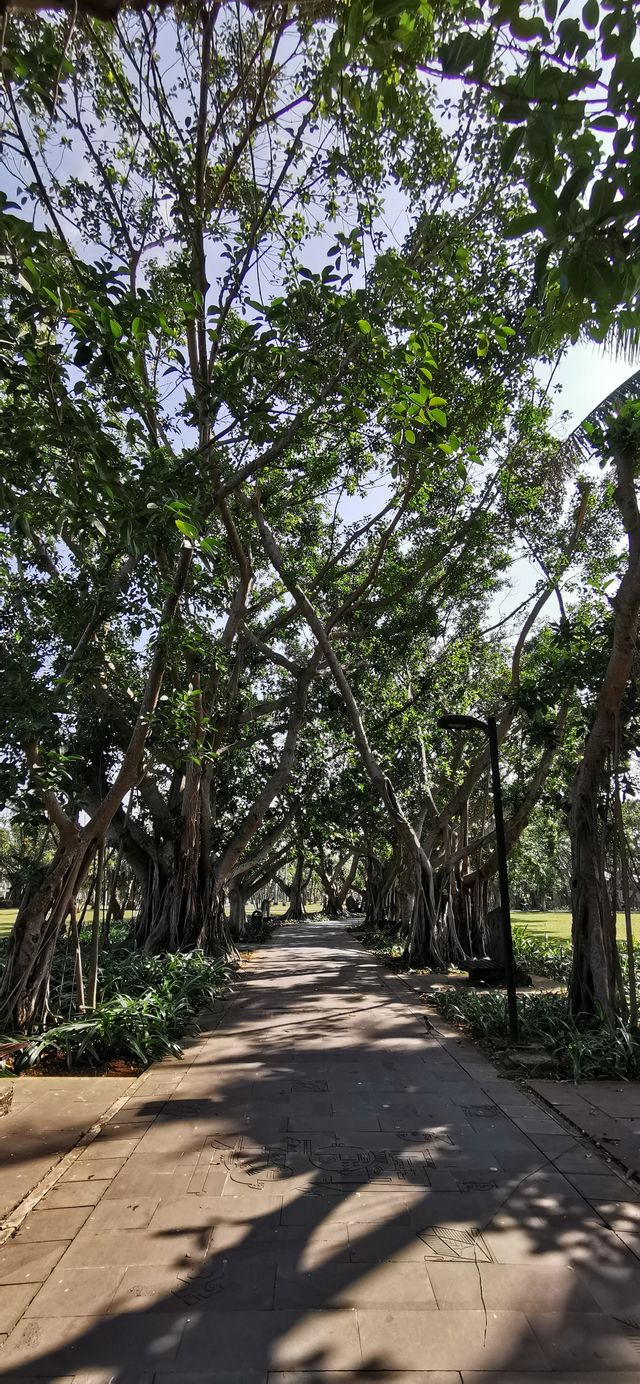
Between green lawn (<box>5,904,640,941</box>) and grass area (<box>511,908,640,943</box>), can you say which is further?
green lawn (<box>5,904,640,941</box>)

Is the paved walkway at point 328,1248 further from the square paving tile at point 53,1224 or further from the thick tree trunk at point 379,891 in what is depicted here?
the thick tree trunk at point 379,891

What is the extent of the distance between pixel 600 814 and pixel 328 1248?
4.72 metres

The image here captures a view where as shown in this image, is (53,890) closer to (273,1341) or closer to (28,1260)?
(28,1260)

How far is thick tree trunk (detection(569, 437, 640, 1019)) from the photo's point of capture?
584cm

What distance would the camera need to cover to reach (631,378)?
7738 millimetres

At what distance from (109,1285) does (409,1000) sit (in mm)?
6554

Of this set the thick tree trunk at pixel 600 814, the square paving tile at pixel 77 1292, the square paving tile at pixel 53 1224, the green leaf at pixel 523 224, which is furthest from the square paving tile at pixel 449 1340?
the thick tree trunk at pixel 600 814

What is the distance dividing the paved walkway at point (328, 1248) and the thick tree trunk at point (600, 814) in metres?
1.79

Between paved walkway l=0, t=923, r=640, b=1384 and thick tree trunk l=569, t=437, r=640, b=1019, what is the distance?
179 centimetres

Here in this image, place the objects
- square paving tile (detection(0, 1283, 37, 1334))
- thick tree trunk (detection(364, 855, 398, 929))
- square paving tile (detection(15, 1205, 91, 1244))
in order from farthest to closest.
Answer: thick tree trunk (detection(364, 855, 398, 929)), square paving tile (detection(15, 1205, 91, 1244)), square paving tile (detection(0, 1283, 37, 1334))

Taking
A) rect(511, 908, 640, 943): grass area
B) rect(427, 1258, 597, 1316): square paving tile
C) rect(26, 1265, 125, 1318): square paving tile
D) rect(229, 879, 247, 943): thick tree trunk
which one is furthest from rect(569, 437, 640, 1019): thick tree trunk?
rect(229, 879, 247, 943): thick tree trunk

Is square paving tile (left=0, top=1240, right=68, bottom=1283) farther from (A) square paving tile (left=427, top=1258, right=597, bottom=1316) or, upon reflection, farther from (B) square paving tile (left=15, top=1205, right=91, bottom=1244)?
(A) square paving tile (left=427, top=1258, right=597, bottom=1316)

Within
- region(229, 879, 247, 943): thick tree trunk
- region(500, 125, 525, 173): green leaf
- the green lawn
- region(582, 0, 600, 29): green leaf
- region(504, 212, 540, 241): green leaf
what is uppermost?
region(582, 0, 600, 29): green leaf

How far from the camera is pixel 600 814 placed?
6.45 metres
